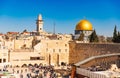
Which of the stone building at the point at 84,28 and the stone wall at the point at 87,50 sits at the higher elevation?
the stone building at the point at 84,28

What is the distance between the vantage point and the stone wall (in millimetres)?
43438

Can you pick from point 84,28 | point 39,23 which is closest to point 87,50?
point 39,23

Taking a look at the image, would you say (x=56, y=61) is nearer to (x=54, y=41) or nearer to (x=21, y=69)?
(x=54, y=41)

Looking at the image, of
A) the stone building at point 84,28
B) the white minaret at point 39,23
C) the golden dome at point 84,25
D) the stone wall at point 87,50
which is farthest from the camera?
the stone building at point 84,28

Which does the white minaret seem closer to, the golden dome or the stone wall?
the golden dome

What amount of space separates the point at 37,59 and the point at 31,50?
62.2 inches

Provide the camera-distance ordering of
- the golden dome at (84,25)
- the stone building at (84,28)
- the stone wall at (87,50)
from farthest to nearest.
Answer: the stone building at (84,28) < the golden dome at (84,25) < the stone wall at (87,50)

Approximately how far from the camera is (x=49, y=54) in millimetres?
46562

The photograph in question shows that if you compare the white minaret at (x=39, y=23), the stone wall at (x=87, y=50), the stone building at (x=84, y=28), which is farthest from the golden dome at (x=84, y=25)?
the stone wall at (x=87, y=50)

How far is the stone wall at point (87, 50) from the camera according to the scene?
4344 cm

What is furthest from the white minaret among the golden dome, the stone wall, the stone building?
the stone wall

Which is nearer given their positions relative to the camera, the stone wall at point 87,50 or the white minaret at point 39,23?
the stone wall at point 87,50

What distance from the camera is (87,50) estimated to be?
46.5m

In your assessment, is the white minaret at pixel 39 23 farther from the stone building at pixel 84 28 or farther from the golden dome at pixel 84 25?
the stone building at pixel 84 28
